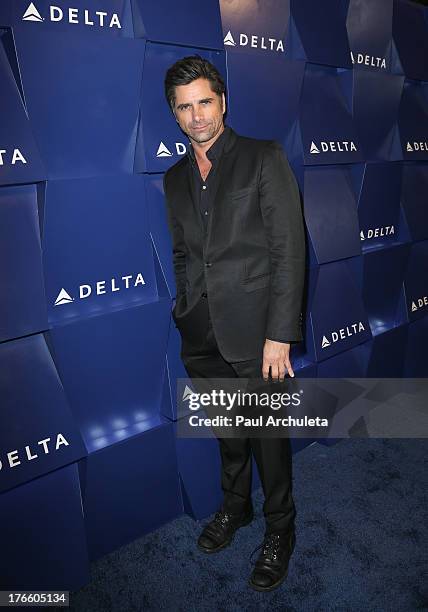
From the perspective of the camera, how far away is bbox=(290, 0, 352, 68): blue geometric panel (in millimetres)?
1975

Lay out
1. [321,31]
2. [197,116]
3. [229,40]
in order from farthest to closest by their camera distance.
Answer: [321,31], [229,40], [197,116]

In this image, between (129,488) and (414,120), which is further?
(414,120)

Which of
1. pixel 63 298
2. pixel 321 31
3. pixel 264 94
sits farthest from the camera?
pixel 321 31

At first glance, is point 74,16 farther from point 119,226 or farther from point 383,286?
point 383,286

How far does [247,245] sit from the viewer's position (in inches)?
57.6

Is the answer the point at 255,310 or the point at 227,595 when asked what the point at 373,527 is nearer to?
the point at 227,595

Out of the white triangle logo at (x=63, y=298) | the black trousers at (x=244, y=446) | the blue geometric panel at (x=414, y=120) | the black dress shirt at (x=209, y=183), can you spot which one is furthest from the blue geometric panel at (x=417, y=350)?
the white triangle logo at (x=63, y=298)

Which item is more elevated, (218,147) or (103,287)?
(218,147)

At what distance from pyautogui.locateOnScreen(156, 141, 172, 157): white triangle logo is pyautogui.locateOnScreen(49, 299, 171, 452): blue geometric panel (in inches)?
19.4

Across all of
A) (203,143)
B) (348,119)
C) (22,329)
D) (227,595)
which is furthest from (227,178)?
(227,595)

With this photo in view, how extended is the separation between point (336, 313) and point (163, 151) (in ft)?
3.71

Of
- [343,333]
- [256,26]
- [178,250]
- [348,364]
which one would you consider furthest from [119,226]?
[348,364]

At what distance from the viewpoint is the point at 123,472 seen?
5.74 ft

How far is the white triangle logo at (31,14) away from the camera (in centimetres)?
130
